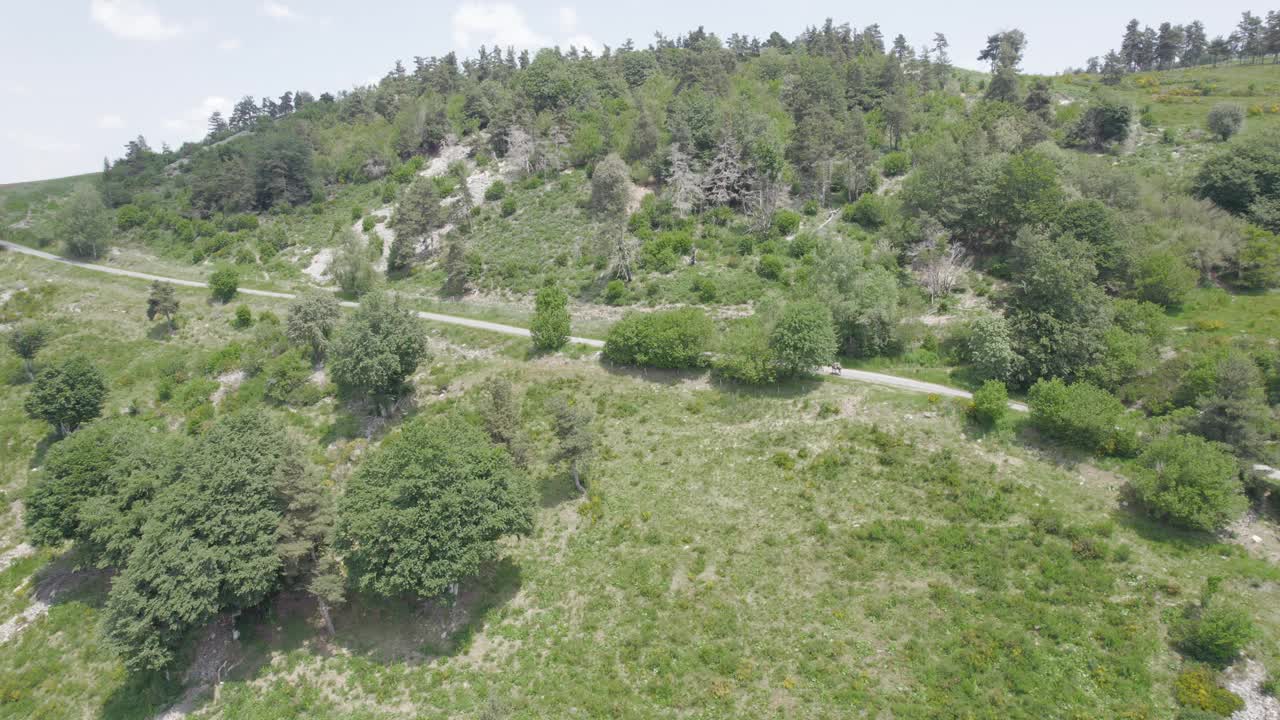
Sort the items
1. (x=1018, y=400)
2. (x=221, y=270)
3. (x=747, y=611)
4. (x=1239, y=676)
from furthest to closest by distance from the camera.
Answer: (x=221, y=270), (x=1018, y=400), (x=747, y=611), (x=1239, y=676)

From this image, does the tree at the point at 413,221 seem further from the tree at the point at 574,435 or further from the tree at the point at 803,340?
the tree at the point at 803,340

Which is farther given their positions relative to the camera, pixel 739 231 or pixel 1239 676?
pixel 739 231

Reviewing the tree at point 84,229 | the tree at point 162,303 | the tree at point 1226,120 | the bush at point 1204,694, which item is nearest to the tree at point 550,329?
the tree at point 162,303

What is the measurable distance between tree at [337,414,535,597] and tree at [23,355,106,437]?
3789cm

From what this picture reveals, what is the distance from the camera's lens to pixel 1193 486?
32.3m

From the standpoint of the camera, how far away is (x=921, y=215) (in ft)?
216

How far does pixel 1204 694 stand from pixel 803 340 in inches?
1135

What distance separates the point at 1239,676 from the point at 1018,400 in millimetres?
21510

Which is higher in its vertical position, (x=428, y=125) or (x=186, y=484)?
(x=428, y=125)

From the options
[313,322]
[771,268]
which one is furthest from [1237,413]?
[313,322]

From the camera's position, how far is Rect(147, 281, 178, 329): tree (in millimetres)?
68375

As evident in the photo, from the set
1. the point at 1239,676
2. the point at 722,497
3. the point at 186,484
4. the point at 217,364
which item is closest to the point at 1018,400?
the point at 1239,676

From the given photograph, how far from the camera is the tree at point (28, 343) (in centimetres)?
6156

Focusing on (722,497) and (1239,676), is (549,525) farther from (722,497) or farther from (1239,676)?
(1239,676)
